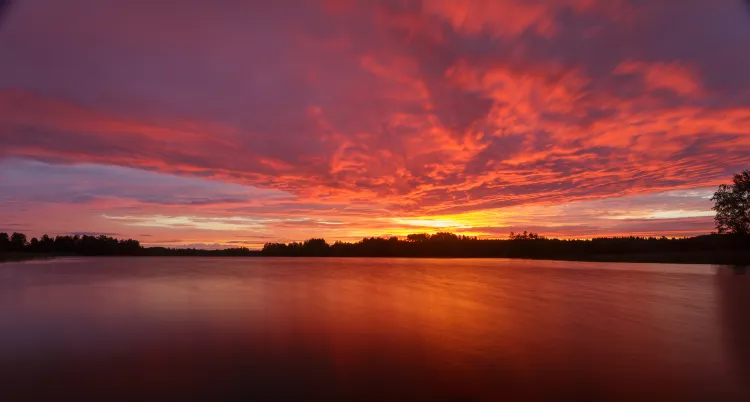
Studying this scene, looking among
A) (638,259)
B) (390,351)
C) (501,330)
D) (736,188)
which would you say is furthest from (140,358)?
(638,259)

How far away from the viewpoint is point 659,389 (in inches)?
386

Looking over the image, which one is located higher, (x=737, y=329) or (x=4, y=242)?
(x=4, y=242)

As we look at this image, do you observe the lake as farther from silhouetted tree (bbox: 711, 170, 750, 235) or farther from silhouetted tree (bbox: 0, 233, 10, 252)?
silhouetted tree (bbox: 0, 233, 10, 252)

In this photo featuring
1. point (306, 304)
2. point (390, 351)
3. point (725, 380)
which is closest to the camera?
point (725, 380)

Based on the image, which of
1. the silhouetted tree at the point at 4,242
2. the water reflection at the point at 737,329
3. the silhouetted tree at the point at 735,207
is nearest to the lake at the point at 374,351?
the water reflection at the point at 737,329

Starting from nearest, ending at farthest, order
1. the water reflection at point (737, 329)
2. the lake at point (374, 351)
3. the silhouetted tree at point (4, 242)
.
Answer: the lake at point (374, 351) < the water reflection at point (737, 329) < the silhouetted tree at point (4, 242)

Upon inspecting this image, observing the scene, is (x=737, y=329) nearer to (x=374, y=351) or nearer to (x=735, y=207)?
(x=374, y=351)

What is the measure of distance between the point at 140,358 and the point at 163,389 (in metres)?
3.59

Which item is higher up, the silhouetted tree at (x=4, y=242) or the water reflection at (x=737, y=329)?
the silhouetted tree at (x=4, y=242)

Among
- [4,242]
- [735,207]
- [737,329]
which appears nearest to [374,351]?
[737,329]

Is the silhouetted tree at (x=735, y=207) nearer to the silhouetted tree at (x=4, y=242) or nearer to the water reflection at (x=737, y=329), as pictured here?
the water reflection at (x=737, y=329)

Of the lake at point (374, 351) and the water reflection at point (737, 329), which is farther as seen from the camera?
the water reflection at point (737, 329)

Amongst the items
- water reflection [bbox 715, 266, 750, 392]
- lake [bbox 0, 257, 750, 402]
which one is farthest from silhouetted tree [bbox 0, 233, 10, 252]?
water reflection [bbox 715, 266, 750, 392]

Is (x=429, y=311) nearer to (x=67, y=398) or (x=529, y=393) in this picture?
(x=529, y=393)
